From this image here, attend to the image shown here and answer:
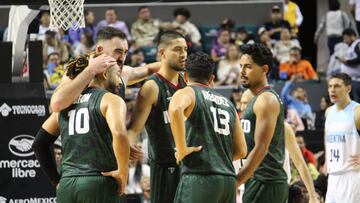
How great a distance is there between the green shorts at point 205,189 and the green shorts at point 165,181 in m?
1.02

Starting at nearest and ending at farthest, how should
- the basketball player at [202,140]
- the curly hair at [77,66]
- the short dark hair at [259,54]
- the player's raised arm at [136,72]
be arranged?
the curly hair at [77,66] < the basketball player at [202,140] < the short dark hair at [259,54] < the player's raised arm at [136,72]

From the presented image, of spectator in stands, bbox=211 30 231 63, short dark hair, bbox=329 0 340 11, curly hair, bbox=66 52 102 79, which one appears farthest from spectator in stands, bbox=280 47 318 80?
curly hair, bbox=66 52 102 79

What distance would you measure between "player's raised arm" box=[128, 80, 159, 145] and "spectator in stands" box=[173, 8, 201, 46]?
32.4 feet

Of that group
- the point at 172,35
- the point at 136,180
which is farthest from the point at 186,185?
the point at 136,180

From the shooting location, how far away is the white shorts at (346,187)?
38.0 ft

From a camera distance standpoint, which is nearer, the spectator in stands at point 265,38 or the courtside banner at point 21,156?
the courtside banner at point 21,156

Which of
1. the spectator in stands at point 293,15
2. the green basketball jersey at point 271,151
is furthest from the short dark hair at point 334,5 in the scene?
the green basketball jersey at point 271,151

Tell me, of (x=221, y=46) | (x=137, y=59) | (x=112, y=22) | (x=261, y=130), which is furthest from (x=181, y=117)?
(x=112, y=22)

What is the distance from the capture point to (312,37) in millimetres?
22844

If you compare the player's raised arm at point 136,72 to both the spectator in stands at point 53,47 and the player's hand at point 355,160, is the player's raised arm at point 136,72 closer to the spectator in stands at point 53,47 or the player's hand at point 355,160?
the player's hand at point 355,160

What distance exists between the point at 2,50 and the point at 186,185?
10.9 ft

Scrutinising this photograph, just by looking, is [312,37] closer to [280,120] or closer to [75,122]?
[280,120]

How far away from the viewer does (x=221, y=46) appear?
1883cm

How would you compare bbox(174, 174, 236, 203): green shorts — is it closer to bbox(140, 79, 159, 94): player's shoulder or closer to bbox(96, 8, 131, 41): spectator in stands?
bbox(140, 79, 159, 94): player's shoulder
